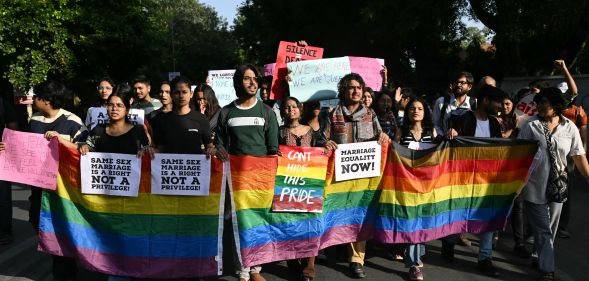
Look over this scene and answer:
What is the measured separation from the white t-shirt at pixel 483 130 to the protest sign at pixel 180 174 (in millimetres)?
2851

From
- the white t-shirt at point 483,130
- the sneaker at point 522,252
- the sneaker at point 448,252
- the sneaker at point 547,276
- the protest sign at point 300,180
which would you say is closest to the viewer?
the protest sign at point 300,180

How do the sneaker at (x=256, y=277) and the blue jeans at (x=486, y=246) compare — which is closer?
the sneaker at (x=256, y=277)

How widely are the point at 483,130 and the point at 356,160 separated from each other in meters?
1.50

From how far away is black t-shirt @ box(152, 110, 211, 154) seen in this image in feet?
16.6

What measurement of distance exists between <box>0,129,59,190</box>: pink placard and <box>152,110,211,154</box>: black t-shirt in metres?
0.94

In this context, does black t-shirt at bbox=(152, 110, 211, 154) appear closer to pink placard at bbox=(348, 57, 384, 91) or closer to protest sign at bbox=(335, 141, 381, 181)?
protest sign at bbox=(335, 141, 381, 181)

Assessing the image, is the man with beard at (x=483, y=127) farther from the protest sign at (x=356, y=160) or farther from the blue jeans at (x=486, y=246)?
the protest sign at (x=356, y=160)

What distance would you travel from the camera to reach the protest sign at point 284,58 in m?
7.70

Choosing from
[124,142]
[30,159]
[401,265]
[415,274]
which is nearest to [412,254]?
[415,274]

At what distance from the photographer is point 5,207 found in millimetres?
6879

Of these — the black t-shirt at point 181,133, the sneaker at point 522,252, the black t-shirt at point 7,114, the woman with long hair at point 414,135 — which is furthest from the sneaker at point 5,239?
the sneaker at point 522,252

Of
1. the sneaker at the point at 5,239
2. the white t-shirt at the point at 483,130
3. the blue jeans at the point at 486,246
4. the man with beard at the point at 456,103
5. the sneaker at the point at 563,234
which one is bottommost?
the sneaker at the point at 5,239

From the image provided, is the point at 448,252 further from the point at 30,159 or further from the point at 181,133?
the point at 30,159

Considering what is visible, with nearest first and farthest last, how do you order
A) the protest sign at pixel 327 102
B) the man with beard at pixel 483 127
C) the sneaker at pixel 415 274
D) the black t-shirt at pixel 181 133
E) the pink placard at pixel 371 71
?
the black t-shirt at pixel 181 133 < the sneaker at pixel 415 274 < the man with beard at pixel 483 127 < the protest sign at pixel 327 102 < the pink placard at pixel 371 71
